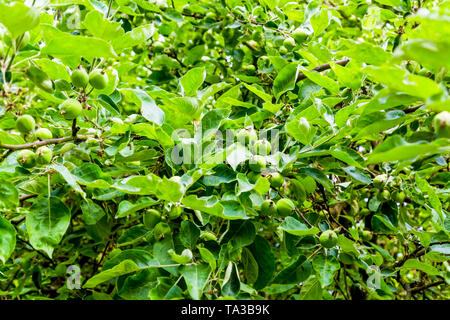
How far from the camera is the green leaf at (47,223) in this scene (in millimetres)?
1053

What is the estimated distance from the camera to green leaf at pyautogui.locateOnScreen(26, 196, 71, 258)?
3.45 ft

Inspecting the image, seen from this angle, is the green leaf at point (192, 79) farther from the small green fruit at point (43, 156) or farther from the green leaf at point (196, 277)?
the green leaf at point (196, 277)

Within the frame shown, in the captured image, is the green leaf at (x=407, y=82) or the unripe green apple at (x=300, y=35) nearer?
the green leaf at (x=407, y=82)

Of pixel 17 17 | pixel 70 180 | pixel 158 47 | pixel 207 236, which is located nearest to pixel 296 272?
pixel 207 236

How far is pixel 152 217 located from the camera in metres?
1.16

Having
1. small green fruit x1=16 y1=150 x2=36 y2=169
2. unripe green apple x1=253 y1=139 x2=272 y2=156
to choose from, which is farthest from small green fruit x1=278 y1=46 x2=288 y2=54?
small green fruit x1=16 y1=150 x2=36 y2=169

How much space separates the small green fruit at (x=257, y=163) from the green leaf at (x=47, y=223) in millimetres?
569

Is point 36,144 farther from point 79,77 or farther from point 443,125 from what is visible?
point 443,125

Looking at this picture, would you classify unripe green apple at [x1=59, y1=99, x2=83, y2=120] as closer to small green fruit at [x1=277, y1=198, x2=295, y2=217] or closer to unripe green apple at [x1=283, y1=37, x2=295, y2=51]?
small green fruit at [x1=277, y1=198, x2=295, y2=217]

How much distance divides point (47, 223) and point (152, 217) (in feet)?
0.98

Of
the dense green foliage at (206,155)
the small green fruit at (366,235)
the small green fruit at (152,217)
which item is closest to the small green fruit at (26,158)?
the dense green foliage at (206,155)

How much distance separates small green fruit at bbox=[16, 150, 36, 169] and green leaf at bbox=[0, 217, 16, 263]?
16 cm

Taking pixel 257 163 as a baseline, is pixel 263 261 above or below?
below
